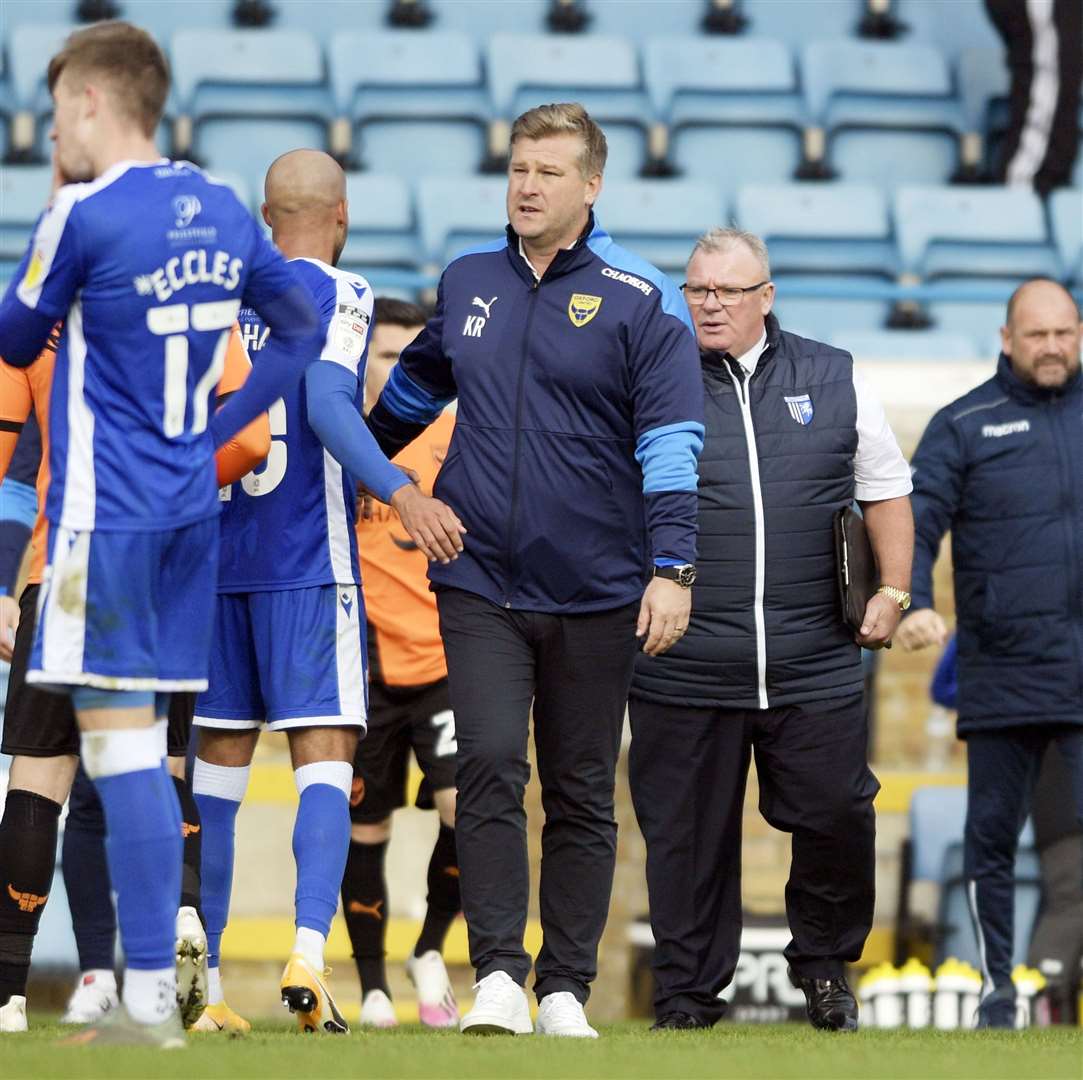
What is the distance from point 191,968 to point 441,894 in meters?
2.12

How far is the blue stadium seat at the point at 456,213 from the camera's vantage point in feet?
33.6

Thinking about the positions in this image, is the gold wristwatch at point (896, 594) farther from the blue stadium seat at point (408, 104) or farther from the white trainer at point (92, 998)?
the blue stadium seat at point (408, 104)

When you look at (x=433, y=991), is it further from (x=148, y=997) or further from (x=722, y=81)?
(x=722, y=81)

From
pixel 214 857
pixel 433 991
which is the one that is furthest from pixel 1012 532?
pixel 214 857

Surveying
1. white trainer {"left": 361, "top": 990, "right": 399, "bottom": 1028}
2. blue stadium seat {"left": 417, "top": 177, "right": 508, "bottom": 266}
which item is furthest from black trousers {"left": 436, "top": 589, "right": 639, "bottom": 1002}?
blue stadium seat {"left": 417, "top": 177, "right": 508, "bottom": 266}

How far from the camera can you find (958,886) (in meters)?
7.85

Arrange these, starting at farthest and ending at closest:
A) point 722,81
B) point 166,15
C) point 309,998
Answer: point 166,15, point 722,81, point 309,998

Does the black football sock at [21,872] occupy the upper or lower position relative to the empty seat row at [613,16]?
lower

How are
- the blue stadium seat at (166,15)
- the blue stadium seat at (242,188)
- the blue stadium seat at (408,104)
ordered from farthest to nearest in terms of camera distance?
the blue stadium seat at (166,15) → the blue stadium seat at (408,104) → the blue stadium seat at (242,188)

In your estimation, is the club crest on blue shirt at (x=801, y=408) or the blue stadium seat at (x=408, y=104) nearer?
the club crest on blue shirt at (x=801, y=408)

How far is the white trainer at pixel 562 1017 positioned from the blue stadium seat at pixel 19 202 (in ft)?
20.6

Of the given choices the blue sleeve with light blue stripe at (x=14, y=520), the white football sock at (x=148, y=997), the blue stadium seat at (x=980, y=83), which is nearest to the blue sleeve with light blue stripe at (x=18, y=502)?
the blue sleeve with light blue stripe at (x=14, y=520)

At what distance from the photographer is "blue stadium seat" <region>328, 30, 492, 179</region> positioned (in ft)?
37.4

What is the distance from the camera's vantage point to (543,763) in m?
4.73
